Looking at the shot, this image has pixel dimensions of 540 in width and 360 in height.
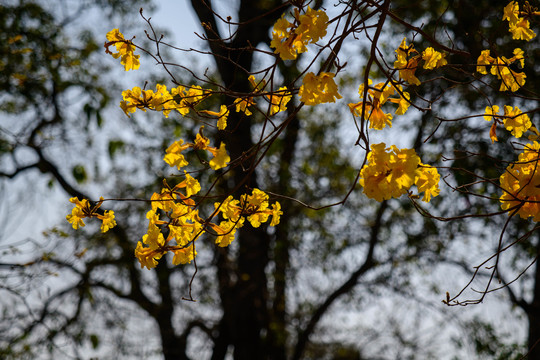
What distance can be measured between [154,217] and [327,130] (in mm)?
5265

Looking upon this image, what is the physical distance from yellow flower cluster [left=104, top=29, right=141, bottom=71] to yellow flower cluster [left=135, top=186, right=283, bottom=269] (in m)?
0.40

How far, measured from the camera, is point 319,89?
4.83 feet

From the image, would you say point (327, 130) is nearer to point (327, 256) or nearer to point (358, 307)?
point (327, 256)

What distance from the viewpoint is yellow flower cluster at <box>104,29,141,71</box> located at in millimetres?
1705

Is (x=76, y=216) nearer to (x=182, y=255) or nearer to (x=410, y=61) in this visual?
(x=182, y=255)

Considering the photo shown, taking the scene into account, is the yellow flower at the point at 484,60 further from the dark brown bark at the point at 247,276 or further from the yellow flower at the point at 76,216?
the dark brown bark at the point at 247,276

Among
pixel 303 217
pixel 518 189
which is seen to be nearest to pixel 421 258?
pixel 303 217

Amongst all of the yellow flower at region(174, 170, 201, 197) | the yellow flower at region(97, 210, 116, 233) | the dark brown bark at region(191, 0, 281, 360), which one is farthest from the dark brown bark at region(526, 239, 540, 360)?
the yellow flower at region(97, 210, 116, 233)

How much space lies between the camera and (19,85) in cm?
585

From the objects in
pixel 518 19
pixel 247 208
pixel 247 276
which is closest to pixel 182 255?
pixel 247 208

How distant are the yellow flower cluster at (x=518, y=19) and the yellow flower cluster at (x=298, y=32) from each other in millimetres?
692

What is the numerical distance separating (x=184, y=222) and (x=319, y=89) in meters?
0.53

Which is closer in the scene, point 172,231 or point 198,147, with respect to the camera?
point 172,231

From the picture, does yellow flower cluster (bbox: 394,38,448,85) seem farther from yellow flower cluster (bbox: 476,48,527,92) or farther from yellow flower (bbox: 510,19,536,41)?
yellow flower (bbox: 510,19,536,41)
